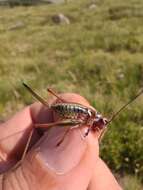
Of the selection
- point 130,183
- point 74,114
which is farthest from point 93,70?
point 74,114

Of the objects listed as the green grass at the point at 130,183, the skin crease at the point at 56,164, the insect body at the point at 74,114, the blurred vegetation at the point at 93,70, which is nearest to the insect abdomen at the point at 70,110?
the insect body at the point at 74,114

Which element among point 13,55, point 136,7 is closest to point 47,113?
point 13,55

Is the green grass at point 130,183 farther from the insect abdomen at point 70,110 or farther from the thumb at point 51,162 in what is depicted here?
the insect abdomen at point 70,110

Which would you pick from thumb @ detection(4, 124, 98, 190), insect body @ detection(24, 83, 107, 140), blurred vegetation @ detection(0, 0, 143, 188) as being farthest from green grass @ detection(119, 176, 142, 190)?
insect body @ detection(24, 83, 107, 140)

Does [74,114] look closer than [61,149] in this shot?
Yes

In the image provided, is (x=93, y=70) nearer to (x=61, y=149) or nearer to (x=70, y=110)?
(x=61, y=149)

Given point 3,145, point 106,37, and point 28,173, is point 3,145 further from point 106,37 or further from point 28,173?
point 106,37

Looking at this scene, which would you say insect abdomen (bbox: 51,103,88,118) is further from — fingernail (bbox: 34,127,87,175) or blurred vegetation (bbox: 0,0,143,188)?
blurred vegetation (bbox: 0,0,143,188)

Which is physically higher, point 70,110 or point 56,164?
point 70,110
